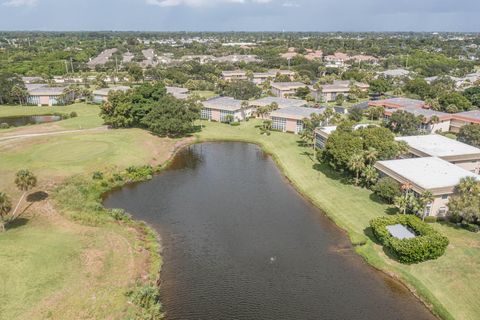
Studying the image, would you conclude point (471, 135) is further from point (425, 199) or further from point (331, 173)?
point (425, 199)

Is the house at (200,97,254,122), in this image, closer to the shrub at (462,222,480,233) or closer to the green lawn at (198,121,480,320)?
the green lawn at (198,121,480,320)

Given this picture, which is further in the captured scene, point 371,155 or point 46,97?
point 46,97

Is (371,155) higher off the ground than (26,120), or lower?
higher

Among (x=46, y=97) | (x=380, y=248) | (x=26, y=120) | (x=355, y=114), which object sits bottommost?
(x=380, y=248)

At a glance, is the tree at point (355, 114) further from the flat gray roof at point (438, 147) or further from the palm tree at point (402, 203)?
the palm tree at point (402, 203)

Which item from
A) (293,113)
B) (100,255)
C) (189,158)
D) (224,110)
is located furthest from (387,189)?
(224,110)

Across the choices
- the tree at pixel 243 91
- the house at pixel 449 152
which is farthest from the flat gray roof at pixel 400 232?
the tree at pixel 243 91

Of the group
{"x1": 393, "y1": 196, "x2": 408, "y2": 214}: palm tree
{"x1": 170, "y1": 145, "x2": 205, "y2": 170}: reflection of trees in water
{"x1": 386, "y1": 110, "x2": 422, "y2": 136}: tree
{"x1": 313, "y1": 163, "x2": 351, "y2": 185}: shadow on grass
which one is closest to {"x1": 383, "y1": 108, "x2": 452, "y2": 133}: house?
{"x1": 386, "y1": 110, "x2": 422, "y2": 136}: tree
